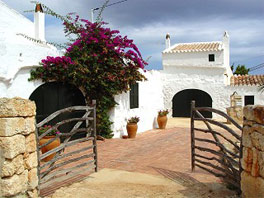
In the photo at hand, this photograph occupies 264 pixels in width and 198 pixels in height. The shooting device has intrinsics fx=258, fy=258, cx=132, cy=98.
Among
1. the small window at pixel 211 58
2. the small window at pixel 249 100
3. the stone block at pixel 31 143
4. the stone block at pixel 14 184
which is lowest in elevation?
the stone block at pixel 14 184

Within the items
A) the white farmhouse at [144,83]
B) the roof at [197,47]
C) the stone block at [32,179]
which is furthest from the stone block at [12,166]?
the roof at [197,47]

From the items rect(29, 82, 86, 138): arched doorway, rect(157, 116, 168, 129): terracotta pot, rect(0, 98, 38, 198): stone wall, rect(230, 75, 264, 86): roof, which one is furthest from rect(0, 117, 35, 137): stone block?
rect(230, 75, 264, 86): roof

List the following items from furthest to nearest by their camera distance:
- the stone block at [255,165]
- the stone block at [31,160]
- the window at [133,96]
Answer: the window at [133,96] < the stone block at [31,160] < the stone block at [255,165]

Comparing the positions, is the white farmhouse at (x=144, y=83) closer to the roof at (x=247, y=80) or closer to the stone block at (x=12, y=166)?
the roof at (x=247, y=80)

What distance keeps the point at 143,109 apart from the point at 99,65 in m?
4.12

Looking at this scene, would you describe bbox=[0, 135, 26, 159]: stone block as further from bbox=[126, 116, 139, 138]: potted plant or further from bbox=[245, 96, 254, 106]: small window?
bbox=[245, 96, 254, 106]: small window

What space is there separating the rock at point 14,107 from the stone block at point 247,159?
3097 millimetres

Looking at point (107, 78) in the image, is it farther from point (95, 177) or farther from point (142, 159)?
point (95, 177)

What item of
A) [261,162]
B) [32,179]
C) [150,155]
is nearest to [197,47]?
[150,155]

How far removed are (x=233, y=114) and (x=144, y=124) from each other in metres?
5.05

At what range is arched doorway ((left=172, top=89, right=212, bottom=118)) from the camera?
16.8 m

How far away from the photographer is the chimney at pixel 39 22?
10.4 metres

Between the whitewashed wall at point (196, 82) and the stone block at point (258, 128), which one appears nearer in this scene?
the stone block at point (258, 128)

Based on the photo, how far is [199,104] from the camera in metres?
17.0
